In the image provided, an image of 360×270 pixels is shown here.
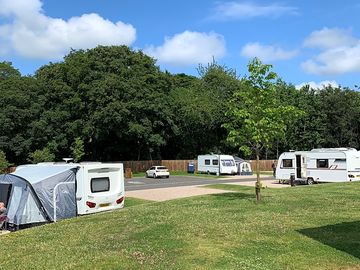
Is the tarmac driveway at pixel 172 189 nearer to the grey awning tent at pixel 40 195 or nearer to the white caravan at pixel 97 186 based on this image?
the white caravan at pixel 97 186

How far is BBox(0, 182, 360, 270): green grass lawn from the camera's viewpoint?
767 centimetres

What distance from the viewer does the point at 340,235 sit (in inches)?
371

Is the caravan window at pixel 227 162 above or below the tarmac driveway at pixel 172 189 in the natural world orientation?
above

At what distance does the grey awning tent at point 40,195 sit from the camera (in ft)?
53.6

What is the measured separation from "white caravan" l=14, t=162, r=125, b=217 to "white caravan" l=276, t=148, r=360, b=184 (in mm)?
18425

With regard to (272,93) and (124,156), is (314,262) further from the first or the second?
(124,156)

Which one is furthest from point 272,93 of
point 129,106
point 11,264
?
point 129,106

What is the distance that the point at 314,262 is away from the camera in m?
7.39

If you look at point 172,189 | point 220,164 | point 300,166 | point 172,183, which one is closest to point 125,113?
point 220,164

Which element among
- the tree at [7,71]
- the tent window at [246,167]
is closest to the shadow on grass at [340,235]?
the tent window at [246,167]

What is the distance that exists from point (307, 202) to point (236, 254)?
8.24 meters

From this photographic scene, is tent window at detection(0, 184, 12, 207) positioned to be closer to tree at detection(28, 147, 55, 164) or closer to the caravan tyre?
the caravan tyre

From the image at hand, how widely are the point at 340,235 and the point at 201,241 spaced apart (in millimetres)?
2826

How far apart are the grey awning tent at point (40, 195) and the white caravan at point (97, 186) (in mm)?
228
